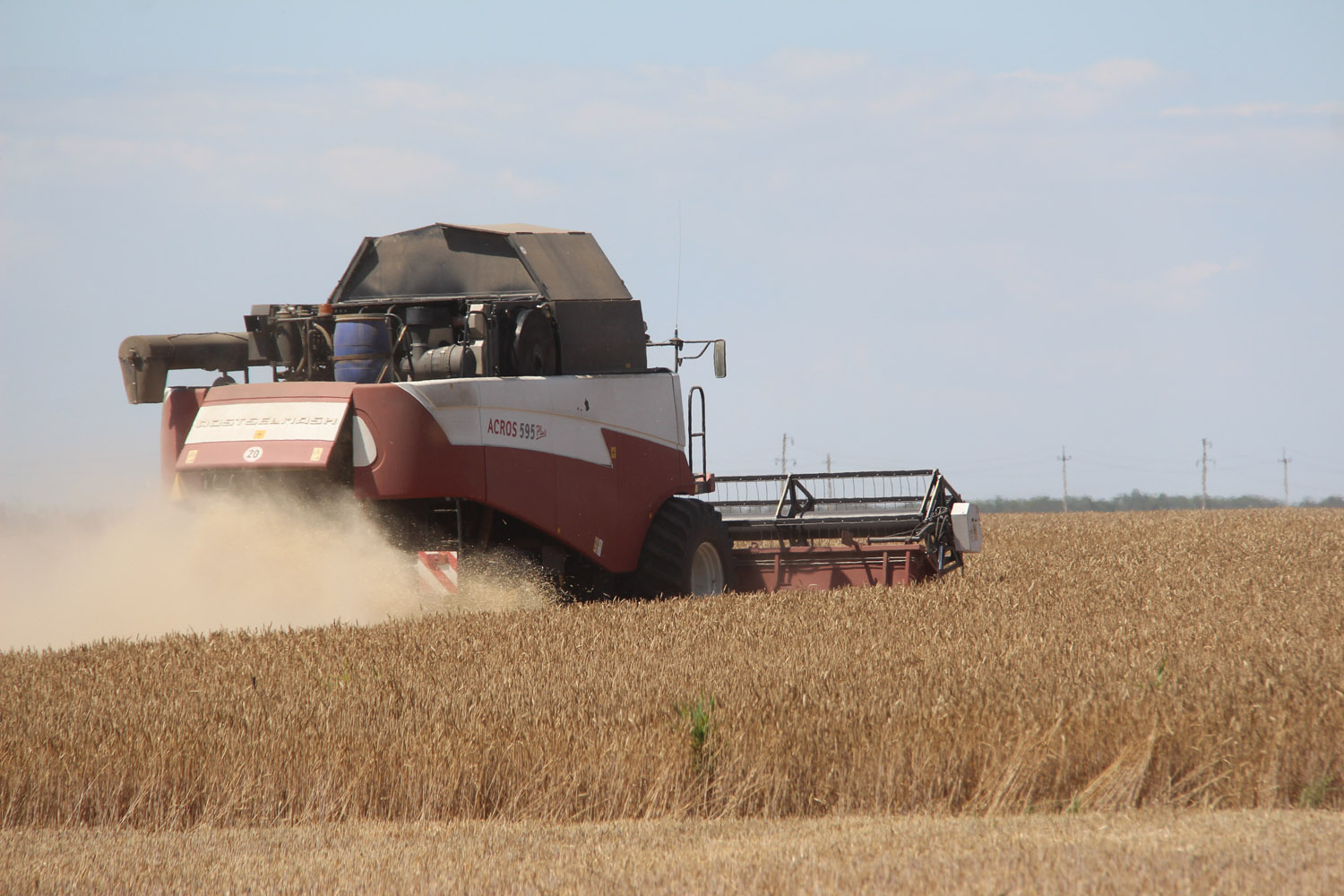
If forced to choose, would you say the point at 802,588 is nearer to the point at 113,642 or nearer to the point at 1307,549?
the point at 113,642

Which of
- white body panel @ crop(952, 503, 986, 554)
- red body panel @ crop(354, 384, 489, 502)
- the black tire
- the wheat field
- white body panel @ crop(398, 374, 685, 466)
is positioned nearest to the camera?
the wheat field

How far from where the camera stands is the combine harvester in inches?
337

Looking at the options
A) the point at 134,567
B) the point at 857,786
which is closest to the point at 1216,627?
the point at 857,786

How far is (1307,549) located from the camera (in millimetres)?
17547

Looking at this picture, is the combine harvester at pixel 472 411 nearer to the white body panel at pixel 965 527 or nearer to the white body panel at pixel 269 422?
the white body panel at pixel 269 422

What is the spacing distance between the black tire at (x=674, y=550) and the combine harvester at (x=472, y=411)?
2 centimetres

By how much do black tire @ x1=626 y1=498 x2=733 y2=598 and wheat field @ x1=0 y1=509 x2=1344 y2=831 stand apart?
310 cm

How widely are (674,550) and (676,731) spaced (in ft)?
17.8

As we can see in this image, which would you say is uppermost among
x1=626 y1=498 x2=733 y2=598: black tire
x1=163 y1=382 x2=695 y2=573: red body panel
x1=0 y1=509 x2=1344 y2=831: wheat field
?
x1=163 y1=382 x2=695 y2=573: red body panel

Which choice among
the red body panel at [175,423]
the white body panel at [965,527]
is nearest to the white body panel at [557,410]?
the red body panel at [175,423]

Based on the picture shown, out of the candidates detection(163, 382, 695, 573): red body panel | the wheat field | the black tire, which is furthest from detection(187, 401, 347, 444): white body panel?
the black tire

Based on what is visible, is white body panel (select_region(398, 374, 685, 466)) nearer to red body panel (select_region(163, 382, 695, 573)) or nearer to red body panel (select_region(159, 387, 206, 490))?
red body panel (select_region(163, 382, 695, 573))

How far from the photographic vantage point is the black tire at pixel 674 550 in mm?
10438

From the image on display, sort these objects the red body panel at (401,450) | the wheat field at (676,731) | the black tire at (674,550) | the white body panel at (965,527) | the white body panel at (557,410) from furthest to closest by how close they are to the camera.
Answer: the white body panel at (965,527) < the black tire at (674,550) < the white body panel at (557,410) < the red body panel at (401,450) < the wheat field at (676,731)
